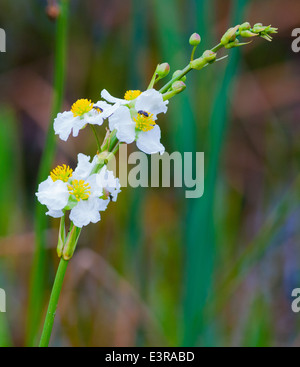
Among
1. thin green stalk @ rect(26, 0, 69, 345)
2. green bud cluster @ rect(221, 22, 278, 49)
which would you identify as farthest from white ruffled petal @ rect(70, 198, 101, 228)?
thin green stalk @ rect(26, 0, 69, 345)

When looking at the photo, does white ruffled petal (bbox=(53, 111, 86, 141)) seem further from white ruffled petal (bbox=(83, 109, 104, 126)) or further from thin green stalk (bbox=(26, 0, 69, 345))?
thin green stalk (bbox=(26, 0, 69, 345))

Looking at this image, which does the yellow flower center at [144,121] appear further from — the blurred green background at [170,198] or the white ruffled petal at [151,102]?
the blurred green background at [170,198]

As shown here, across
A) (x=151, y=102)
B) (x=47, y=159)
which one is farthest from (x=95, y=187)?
(x=47, y=159)

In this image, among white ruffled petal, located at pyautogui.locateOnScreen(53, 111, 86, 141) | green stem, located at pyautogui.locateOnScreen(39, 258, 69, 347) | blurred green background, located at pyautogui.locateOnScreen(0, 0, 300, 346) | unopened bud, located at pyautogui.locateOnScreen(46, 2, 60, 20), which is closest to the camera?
green stem, located at pyautogui.locateOnScreen(39, 258, 69, 347)

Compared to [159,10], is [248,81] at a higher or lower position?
higher
